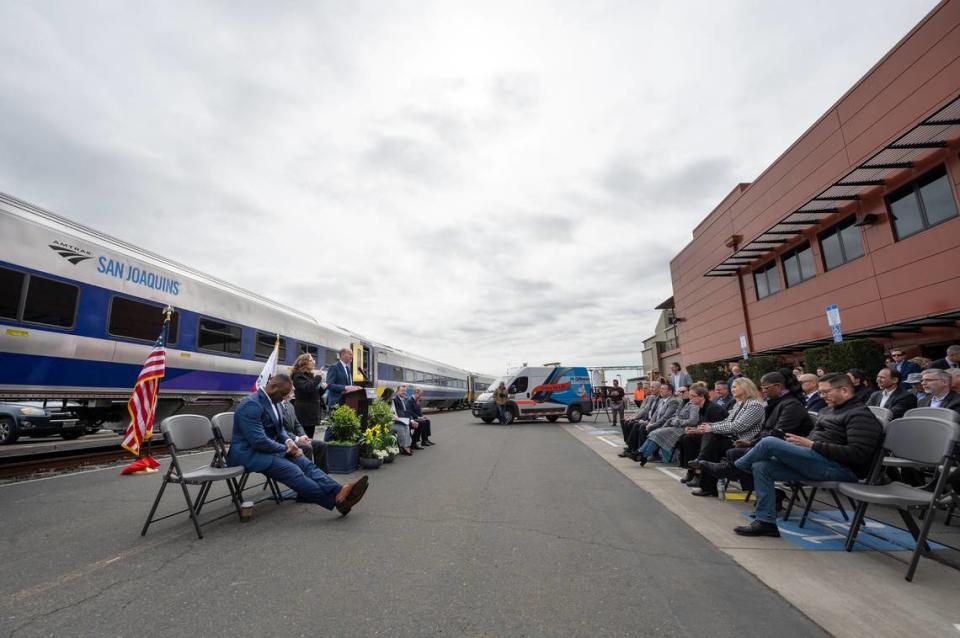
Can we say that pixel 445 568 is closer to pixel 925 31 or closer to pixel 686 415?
pixel 686 415

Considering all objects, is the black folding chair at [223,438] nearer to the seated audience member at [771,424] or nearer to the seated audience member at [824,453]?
the seated audience member at [824,453]

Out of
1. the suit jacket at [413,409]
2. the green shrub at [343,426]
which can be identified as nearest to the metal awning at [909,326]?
the suit jacket at [413,409]

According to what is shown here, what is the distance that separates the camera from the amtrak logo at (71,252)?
7.56 metres

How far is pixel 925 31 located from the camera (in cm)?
1148

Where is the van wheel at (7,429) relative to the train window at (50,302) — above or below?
below

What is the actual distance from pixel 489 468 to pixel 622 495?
8.37ft

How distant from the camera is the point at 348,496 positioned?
4445 millimetres

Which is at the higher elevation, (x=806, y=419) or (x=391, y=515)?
(x=806, y=419)

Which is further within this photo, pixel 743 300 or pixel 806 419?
pixel 743 300

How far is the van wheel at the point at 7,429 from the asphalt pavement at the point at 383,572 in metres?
7.21

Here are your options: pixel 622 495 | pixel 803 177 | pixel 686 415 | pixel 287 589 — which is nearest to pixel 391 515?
pixel 287 589

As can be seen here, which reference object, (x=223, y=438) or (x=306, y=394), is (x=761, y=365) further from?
(x=223, y=438)

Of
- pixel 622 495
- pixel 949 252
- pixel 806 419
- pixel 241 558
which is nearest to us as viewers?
pixel 241 558

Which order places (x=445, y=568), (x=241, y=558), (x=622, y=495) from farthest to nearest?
1. (x=622, y=495)
2. (x=241, y=558)
3. (x=445, y=568)
